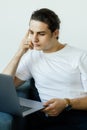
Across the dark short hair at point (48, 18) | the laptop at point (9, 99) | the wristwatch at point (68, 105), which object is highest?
the dark short hair at point (48, 18)

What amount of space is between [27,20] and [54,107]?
101 cm

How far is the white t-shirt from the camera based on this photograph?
5.93 feet

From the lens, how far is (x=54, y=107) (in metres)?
1.63

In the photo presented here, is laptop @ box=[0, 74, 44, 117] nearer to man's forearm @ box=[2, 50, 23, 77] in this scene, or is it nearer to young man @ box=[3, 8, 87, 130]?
young man @ box=[3, 8, 87, 130]

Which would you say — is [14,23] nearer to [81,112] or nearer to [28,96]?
[28,96]

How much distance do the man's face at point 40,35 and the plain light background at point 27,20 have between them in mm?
485

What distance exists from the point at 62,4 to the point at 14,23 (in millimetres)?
451

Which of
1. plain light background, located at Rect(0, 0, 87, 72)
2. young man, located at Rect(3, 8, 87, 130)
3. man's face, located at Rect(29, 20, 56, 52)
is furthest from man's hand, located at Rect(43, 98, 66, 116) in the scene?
plain light background, located at Rect(0, 0, 87, 72)

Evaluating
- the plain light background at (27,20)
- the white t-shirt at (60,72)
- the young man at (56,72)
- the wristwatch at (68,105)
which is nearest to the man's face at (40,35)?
the young man at (56,72)

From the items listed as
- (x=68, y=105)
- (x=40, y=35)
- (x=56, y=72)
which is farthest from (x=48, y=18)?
(x=68, y=105)

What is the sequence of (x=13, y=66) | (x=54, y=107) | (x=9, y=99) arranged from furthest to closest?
(x=13, y=66), (x=54, y=107), (x=9, y=99)

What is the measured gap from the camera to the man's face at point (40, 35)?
1785 millimetres

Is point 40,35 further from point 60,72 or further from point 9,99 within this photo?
point 9,99

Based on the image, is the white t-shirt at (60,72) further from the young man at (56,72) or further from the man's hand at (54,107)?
the man's hand at (54,107)
